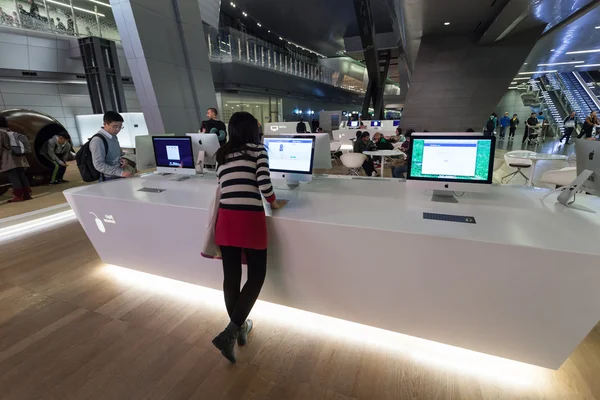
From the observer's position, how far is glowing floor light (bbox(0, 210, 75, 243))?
3.69 metres

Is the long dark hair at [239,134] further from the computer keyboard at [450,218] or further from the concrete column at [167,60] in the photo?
the concrete column at [167,60]

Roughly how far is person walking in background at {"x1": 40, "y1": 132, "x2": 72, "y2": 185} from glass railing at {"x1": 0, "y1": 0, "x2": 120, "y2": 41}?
527cm

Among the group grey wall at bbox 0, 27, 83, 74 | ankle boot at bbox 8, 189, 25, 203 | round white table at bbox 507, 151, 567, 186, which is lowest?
ankle boot at bbox 8, 189, 25, 203

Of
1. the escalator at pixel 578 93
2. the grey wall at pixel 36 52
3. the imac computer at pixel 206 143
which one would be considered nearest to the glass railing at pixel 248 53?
the grey wall at pixel 36 52

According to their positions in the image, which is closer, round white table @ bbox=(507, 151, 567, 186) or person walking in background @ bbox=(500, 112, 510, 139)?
round white table @ bbox=(507, 151, 567, 186)

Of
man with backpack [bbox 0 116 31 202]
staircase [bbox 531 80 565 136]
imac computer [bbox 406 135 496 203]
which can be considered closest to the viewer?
imac computer [bbox 406 135 496 203]

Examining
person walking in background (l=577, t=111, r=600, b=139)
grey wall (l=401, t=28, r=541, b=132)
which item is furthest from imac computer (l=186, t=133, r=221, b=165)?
person walking in background (l=577, t=111, r=600, b=139)

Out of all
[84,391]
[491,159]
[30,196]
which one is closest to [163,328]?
[84,391]

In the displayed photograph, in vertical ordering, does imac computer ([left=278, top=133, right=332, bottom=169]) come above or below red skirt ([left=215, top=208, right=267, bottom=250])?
above

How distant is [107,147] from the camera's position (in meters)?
2.64

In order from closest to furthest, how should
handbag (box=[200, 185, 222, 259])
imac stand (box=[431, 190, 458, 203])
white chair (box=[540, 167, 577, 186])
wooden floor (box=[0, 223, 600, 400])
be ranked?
1. wooden floor (box=[0, 223, 600, 400])
2. handbag (box=[200, 185, 222, 259])
3. imac stand (box=[431, 190, 458, 203])
4. white chair (box=[540, 167, 577, 186])

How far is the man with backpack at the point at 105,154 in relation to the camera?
258 centimetres

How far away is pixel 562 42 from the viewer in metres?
8.93

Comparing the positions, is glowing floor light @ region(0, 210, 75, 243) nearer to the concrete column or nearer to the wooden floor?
the wooden floor
